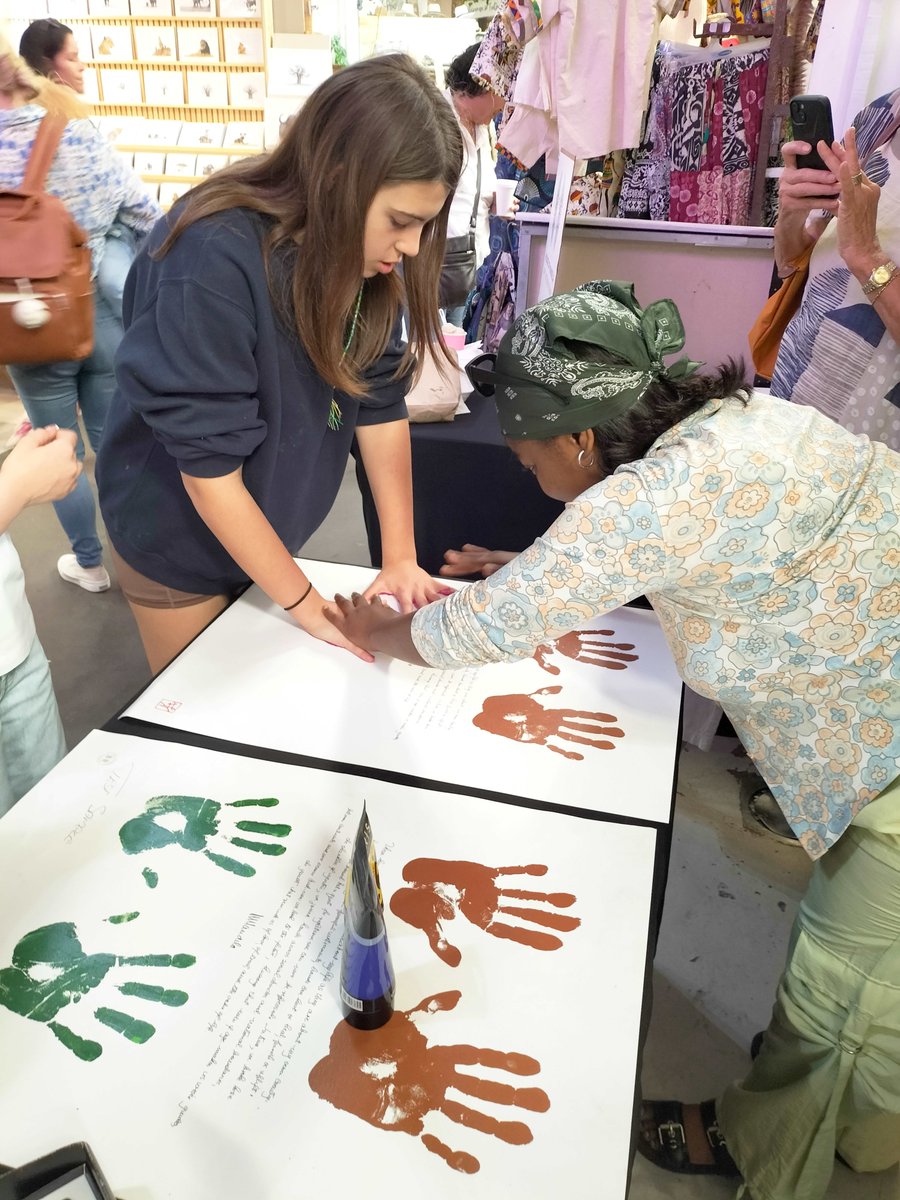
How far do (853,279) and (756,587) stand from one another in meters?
0.77

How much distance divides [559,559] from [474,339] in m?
2.81

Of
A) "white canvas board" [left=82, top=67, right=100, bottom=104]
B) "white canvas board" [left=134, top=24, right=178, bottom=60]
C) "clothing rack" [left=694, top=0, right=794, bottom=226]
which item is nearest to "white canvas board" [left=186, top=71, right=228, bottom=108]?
"white canvas board" [left=134, top=24, right=178, bottom=60]

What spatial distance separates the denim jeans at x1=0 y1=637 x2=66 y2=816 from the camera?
3.46 feet

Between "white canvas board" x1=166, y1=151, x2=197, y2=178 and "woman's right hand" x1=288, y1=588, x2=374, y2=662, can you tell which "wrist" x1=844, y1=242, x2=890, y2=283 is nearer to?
"woman's right hand" x1=288, y1=588, x2=374, y2=662

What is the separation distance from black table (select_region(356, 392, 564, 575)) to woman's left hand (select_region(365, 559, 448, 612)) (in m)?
0.60

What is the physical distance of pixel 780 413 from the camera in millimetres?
864

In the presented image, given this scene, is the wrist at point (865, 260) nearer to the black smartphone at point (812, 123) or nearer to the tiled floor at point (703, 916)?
the black smartphone at point (812, 123)

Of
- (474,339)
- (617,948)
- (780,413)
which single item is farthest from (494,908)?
(474,339)

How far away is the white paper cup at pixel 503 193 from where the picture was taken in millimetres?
3455

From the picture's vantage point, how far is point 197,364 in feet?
2.93

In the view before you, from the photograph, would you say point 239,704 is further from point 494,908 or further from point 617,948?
point 617,948

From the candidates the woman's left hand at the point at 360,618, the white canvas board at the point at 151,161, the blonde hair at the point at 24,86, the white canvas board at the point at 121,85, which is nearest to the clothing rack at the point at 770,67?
the blonde hair at the point at 24,86

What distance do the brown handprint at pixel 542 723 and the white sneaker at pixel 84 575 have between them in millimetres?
2175

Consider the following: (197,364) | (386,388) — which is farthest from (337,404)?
(197,364)
